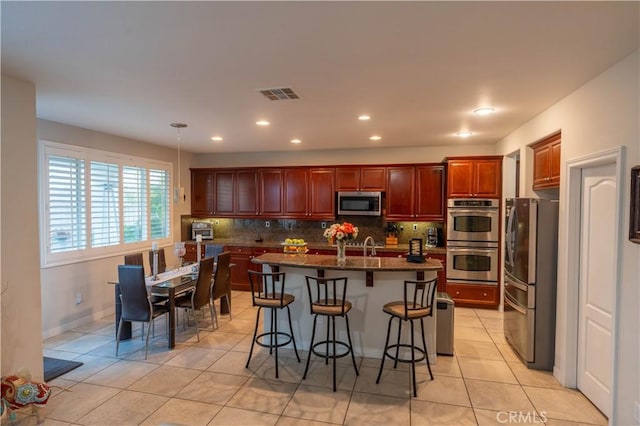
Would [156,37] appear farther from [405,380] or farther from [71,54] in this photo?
[405,380]

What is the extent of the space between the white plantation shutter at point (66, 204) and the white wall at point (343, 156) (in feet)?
8.90

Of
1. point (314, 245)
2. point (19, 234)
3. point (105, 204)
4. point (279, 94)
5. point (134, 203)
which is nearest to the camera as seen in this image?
point (19, 234)

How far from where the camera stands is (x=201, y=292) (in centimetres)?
427

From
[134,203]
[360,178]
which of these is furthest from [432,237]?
[134,203]

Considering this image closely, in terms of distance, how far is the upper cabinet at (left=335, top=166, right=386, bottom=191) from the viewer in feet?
20.4

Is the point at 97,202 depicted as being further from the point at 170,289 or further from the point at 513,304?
the point at 513,304

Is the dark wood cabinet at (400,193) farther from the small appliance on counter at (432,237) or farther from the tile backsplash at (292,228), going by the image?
the small appliance on counter at (432,237)

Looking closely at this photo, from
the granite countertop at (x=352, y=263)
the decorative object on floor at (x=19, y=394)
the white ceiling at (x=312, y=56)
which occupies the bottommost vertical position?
the decorative object on floor at (x=19, y=394)

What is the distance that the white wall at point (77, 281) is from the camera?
4.29 m

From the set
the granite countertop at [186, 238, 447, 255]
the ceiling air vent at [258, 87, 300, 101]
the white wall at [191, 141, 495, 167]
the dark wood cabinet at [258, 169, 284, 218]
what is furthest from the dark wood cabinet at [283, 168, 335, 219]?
the ceiling air vent at [258, 87, 300, 101]

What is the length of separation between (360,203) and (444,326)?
115 inches

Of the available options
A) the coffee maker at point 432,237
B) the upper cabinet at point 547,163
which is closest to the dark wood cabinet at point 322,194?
the coffee maker at point 432,237

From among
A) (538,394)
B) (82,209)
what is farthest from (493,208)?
(82,209)

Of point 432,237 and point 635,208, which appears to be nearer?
point 635,208
